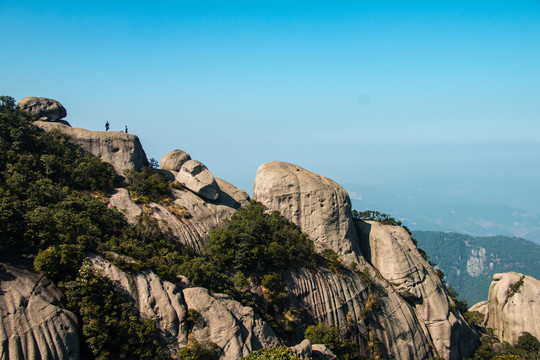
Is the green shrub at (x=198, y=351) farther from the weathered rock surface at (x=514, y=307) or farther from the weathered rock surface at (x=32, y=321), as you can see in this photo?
the weathered rock surface at (x=514, y=307)

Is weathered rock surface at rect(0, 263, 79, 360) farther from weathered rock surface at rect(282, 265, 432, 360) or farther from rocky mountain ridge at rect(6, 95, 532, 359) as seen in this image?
weathered rock surface at rect(282, 265, 432, 360)

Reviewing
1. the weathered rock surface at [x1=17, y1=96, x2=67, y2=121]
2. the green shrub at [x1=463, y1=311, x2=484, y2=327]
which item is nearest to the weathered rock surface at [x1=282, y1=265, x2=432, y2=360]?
the green shrub at [x1=463, y1=311, x2=484, y2=327]

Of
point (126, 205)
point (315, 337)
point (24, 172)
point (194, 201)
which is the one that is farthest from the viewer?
point (194, 201)

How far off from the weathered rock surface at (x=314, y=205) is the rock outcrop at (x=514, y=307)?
799 inches

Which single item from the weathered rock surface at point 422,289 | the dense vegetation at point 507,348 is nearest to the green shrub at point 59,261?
the weathered rock surface at point 422,289

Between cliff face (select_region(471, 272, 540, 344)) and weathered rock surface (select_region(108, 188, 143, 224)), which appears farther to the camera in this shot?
cliff face (select_region(471, 272, 540, 344))

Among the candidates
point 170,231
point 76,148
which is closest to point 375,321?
point 170,231

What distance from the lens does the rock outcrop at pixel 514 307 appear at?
48.5 meters

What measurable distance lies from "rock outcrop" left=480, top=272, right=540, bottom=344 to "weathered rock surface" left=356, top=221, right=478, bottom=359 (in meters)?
5.70

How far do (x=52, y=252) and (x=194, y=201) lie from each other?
758 inches

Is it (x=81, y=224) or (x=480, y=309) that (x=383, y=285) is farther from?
(x=81, y=224)

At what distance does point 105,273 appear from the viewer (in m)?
26.7

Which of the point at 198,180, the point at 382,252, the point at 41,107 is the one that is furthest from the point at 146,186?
the point at 382,252

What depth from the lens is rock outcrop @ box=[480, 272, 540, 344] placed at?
159 feet
